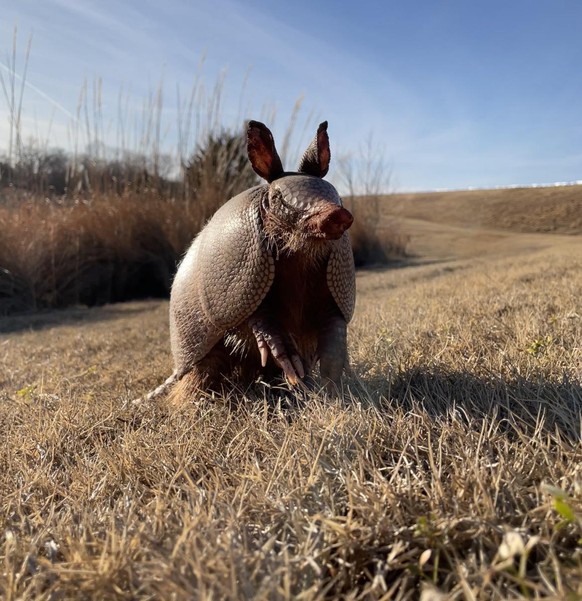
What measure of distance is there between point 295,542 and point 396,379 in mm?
1082

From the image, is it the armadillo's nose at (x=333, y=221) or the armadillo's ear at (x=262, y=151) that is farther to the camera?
the armadillo's ear at (x=262, y=151)

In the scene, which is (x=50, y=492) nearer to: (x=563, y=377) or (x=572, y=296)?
(x=563, y=377)

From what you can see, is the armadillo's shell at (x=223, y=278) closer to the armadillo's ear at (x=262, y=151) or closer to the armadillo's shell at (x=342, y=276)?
the armadillo's ear at (x=262, y=151)

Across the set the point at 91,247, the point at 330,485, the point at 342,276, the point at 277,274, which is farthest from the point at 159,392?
the point at 91,247

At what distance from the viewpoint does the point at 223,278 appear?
214cm

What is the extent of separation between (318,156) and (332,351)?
2.67ft

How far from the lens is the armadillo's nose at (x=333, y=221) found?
1.78m

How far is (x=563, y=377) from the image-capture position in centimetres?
187

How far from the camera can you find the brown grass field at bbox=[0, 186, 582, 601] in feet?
3.46

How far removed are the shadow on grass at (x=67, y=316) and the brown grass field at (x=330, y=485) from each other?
481 centimetres

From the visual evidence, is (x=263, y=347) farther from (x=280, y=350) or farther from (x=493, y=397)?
(x=493, y=397)

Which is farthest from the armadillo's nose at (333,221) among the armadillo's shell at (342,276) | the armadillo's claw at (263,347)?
the armadillo's claw at (263,347)

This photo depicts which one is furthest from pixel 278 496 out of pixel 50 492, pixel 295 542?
pixel 50 492

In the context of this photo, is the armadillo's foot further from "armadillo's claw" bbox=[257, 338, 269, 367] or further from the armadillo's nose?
the armadillo's nose
